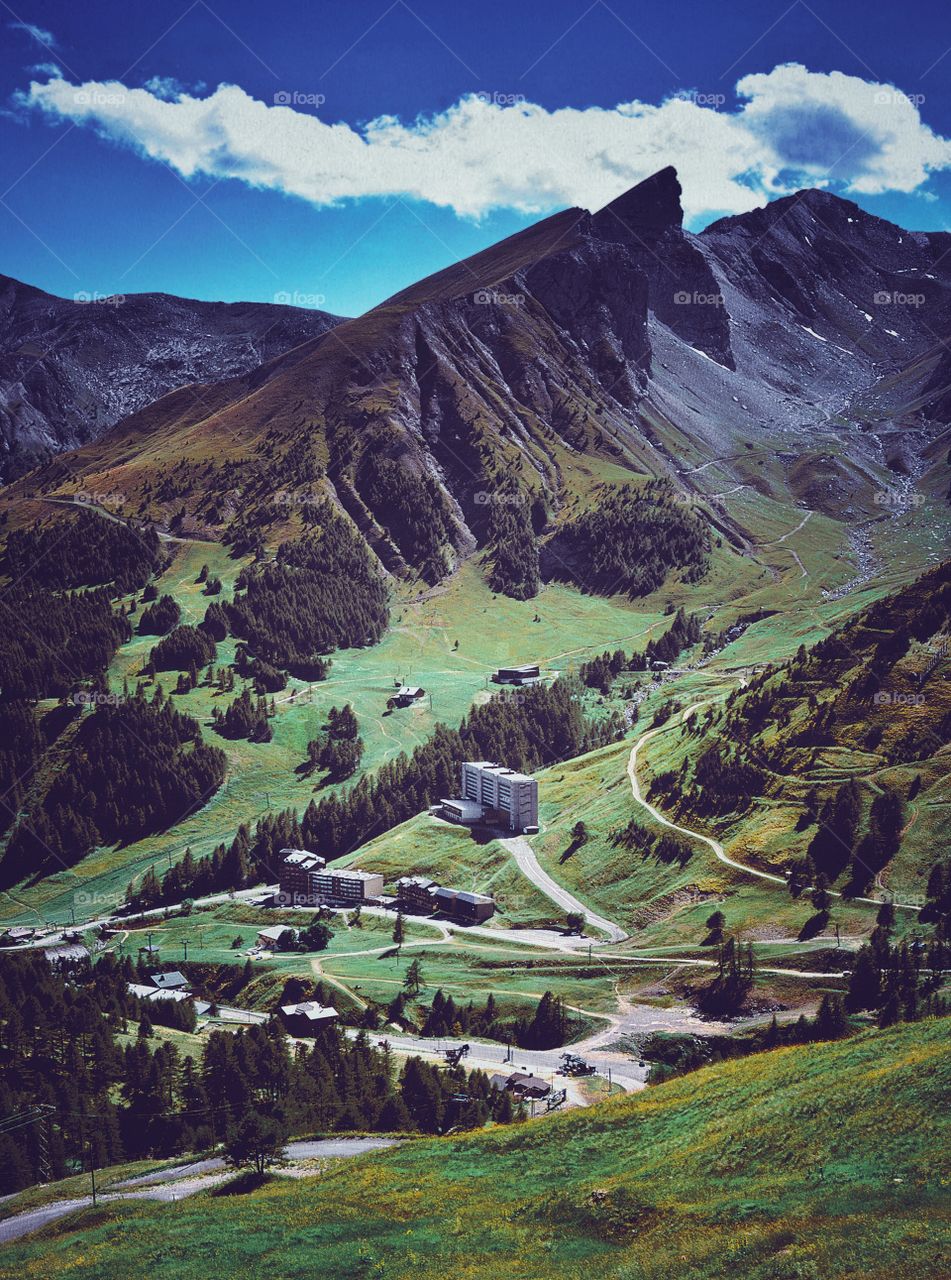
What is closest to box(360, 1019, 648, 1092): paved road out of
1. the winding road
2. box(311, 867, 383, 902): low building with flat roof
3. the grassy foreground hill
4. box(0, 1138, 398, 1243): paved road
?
box(0, 1138, 398, 1243): paved road

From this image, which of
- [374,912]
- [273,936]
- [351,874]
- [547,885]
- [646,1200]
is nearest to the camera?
[646,1200]

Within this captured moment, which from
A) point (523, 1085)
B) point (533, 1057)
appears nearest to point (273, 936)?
point (533, 1057)

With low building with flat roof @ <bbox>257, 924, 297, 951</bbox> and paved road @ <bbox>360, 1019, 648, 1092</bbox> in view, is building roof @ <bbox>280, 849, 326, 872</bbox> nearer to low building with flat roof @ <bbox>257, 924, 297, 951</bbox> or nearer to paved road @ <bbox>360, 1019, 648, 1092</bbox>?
low building with flat roof @ <bbox>257, 924, 297, 951</bbox>

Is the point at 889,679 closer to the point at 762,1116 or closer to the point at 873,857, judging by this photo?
the point at 873,857

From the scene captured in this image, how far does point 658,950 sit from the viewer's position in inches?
4990

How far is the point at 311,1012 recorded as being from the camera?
122 meters

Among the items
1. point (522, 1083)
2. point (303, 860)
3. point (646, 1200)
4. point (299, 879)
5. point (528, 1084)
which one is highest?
point (303, 860)

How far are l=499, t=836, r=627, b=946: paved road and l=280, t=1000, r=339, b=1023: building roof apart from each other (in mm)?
39532

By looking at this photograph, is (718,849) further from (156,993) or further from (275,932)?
(156,993)

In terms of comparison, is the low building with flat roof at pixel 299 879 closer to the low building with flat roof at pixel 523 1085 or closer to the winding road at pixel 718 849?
the winding road at pixel 718 849

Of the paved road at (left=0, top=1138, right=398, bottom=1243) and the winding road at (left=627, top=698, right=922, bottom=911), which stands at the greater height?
the winding road at (left=627, top=698, right=922, bottom=911)

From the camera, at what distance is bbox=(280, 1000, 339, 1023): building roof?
121 meters

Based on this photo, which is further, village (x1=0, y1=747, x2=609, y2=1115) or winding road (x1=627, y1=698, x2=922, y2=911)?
winding road (x1=627, y1=698, x2=922, y2=911)

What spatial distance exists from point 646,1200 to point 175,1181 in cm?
4794
